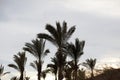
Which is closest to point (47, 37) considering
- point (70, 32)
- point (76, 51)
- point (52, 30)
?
point (52, 30)

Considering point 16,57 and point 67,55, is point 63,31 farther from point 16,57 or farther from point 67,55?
point 16,57

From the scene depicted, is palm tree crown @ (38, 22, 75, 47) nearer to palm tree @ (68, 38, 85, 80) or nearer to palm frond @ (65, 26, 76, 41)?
palm frond @ (65, 26, 76, 41)

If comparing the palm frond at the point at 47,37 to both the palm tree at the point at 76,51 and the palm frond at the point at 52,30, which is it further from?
the palm tree at the point at 76,51

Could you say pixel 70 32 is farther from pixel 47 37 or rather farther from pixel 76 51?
pixel 76 51

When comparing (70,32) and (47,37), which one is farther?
(70,32)

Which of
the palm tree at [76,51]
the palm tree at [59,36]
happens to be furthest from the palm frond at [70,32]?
the palm tree at [76,51]

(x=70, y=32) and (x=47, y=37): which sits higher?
(x=70, y=32)

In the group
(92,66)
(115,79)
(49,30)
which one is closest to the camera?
(49,30)

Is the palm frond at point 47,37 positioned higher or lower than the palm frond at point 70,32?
lower

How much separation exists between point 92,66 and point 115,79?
1811cm

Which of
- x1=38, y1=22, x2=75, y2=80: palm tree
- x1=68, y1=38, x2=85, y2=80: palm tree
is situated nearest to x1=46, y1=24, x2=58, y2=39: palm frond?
x1=38, y1=22, x2=75, y2=80: palm tree

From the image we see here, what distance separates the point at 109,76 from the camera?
3697 cm

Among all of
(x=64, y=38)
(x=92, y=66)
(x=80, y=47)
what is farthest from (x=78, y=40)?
(x=92, y=66)

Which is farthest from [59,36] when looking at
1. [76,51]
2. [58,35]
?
[76,51]
